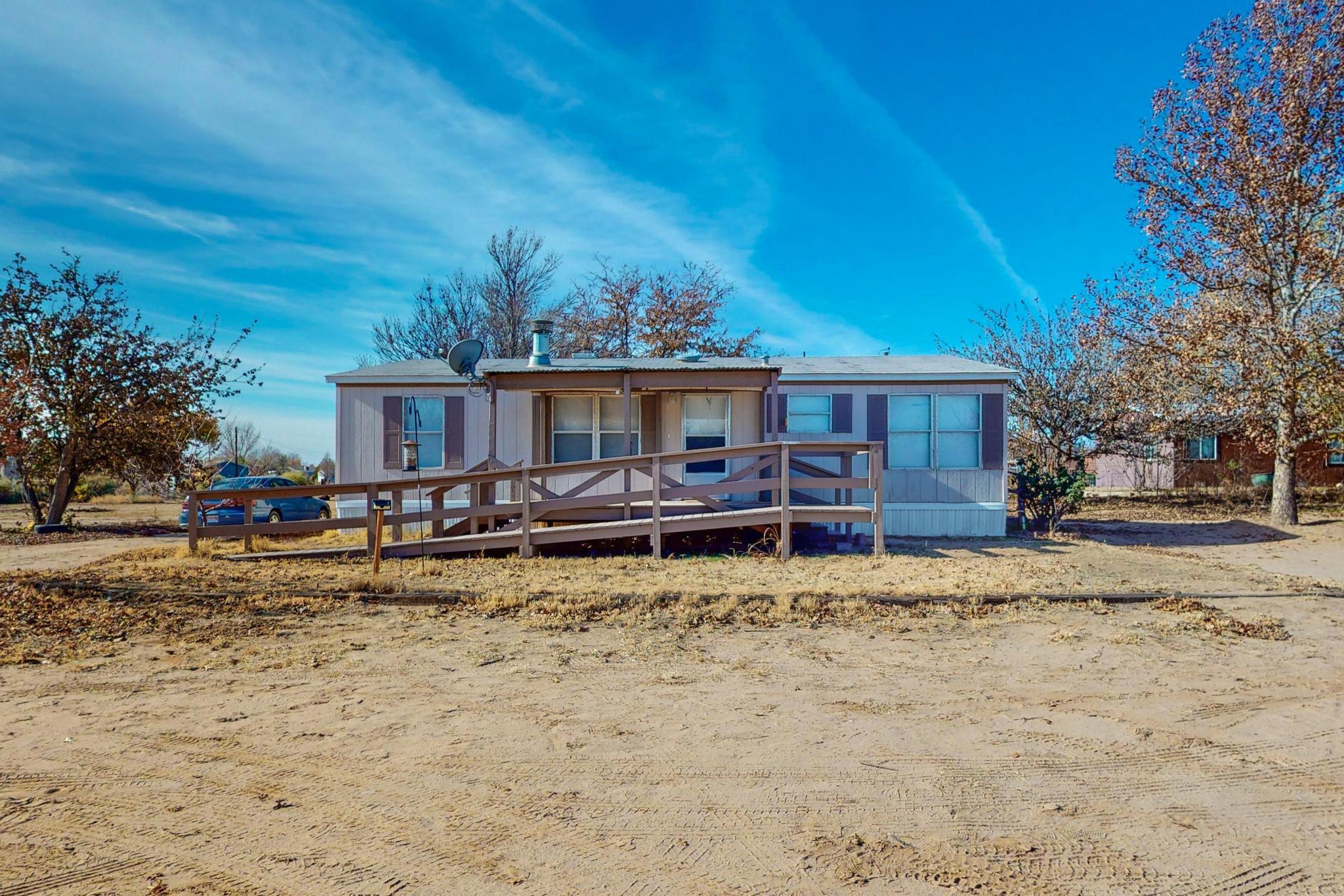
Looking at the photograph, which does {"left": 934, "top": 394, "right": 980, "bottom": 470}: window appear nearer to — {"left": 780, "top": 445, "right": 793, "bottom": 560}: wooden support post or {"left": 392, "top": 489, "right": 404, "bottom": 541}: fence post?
{"left": 780, "top": 445, "right": 793, "bottom": 560}: wooden support post

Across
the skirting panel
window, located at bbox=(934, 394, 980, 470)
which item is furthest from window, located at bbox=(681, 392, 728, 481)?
window, located at bbox=(934, 394, 980, 470)

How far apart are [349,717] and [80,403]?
15.2m

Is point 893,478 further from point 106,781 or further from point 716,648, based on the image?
point 106,781

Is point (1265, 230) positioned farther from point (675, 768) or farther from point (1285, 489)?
point (675, 768)

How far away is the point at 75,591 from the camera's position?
7535 mm

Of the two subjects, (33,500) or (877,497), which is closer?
(877,497)

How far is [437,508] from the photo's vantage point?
11992 millimetres

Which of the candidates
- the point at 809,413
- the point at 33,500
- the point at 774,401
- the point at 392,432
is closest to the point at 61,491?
the point at 33,500

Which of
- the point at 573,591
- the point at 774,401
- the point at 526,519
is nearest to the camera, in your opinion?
the point at 573,591

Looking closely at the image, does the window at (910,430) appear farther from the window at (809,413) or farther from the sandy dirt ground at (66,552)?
the sandy dirt ground at (66,552)

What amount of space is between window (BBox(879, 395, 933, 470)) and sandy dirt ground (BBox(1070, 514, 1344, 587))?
11.0 feet

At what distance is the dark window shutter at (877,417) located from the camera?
538 inches

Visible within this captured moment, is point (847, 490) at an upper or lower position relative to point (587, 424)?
lower

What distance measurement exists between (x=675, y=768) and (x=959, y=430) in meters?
11.4
